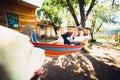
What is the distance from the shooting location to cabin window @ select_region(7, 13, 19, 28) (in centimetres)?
605

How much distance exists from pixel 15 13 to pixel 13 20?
318 mm

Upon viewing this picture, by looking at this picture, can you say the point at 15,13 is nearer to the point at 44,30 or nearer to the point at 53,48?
the point at 53,48

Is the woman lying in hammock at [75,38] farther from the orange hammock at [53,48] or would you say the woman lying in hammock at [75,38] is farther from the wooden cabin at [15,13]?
the wooden cabin at [15,13]

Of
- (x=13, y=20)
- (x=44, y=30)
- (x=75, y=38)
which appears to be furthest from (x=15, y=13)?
(x=44, y=30)

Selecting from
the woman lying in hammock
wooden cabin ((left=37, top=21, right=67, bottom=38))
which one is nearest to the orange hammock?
the woman lying in hammock

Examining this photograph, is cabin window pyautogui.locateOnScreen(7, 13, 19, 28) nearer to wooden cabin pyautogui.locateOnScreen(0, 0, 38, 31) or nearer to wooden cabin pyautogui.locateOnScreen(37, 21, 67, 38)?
wooden cabin pyautogui.locateOnScreen(0, 0, 38, 31)

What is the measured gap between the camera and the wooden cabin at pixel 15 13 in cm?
573

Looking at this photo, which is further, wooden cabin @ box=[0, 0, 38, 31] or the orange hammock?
wooden cabin @ box=[0, 0, 38, 31]

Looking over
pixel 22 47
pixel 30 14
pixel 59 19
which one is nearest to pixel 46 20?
pixel 59 19

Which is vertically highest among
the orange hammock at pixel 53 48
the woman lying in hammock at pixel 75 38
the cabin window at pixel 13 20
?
the cabin window at pixel 13 20

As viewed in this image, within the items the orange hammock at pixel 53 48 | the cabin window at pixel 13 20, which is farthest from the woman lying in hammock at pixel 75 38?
the cabin window at pixel 13 20

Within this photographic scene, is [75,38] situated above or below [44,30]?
below

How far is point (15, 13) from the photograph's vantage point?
6312mm

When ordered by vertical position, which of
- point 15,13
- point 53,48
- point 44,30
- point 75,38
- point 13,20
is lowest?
point 53,48
